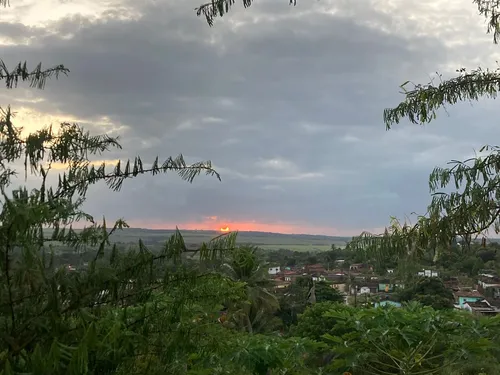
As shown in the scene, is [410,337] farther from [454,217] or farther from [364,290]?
[364,290]

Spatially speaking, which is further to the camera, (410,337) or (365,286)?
(365,286)

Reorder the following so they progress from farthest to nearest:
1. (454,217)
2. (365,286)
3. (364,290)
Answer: (364,290) < (365,286) < (454,217)

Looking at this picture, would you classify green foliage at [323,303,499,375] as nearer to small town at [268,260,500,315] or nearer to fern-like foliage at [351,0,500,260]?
fern-like foliage at [351,0,500,260]

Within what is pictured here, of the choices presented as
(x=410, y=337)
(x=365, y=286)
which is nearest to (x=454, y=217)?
(x=410, y=337)

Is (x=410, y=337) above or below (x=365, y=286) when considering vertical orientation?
above

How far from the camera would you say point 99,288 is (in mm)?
1021

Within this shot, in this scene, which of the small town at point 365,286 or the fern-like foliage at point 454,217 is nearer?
the fern-like foliage at point 454,217

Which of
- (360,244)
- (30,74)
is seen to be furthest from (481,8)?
(30,74)

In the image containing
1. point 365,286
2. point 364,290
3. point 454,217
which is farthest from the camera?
point 364,290

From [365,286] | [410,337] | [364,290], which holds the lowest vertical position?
[364,290]

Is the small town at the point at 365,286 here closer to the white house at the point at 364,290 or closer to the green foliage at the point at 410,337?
the white house at the point at 364,290

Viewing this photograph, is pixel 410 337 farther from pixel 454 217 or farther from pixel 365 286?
pixel 365 286

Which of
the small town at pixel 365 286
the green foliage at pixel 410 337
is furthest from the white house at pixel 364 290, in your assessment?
the green foliage at pixel 410 337

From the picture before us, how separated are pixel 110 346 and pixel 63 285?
16 cm
